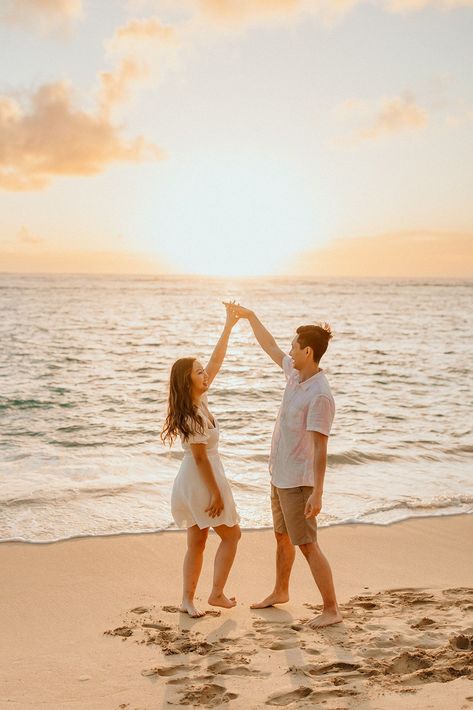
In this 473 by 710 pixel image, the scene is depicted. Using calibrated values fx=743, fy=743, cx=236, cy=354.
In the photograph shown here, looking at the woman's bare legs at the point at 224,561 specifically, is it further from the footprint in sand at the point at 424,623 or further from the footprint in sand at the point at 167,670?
the footprint in sand at the point at 424,623

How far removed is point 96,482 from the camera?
899 centimetres

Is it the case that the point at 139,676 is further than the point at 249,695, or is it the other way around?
the point at 139,676

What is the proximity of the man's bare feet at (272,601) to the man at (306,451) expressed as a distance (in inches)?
17.3

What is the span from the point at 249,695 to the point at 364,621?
4.03 feet

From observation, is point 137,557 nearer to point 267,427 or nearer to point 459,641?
point 459,641

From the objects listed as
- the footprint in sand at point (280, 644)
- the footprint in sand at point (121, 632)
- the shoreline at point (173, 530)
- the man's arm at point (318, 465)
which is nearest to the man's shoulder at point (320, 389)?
the man's arm at point (318, 465)

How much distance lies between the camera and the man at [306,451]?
15.2 ft

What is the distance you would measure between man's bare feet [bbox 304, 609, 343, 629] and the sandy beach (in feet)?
0.23

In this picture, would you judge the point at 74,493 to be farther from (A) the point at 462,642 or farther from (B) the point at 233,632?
(A) the point at 462,642

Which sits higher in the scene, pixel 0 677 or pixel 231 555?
pixel 231 555

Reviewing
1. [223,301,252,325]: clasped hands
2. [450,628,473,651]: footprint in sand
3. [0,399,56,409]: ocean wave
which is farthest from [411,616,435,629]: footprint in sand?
[0,399,56,409]: ocean wave

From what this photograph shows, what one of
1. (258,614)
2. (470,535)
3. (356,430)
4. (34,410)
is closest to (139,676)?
(258,614)

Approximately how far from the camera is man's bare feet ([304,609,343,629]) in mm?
4668

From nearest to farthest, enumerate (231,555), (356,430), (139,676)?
(139,676)
(231,555)
(356,430)
